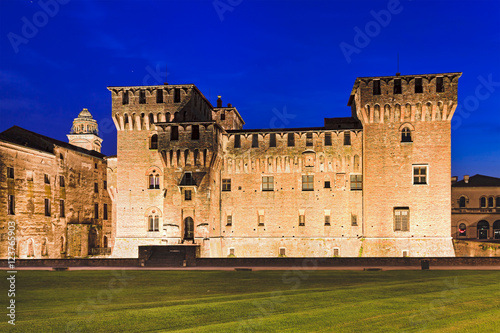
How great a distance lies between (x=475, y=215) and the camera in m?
61.1

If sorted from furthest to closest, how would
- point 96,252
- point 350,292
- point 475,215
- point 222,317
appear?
point 475,215
point 96,252
point 350,292
point 222,317

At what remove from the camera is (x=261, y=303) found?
1573cm

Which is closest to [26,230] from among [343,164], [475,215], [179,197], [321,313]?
[179,197]

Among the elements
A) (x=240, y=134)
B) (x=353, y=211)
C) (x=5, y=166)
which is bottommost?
(x=353, y=211)

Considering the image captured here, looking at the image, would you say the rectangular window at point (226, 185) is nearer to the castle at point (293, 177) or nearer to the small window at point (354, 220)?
the castle at point (293, 177)

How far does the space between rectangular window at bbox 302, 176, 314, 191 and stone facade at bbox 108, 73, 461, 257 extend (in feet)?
0.30

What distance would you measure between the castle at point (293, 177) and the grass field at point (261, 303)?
49.5ft

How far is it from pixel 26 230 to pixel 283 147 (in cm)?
2444

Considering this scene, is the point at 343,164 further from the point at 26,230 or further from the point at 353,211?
the point at 26,230

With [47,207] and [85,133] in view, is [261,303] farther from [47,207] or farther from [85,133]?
[85,133]

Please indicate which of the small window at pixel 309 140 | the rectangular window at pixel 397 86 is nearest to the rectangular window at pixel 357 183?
the small window at pixel 309 140

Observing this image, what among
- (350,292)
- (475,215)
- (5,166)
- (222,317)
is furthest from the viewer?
(475,215)

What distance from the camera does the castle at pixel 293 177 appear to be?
39.3 metres

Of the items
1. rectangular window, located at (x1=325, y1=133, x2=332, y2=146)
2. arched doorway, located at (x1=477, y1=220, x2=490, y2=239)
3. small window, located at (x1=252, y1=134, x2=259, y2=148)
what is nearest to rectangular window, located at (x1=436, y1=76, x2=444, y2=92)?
rectangular window, located at (x1=325, y1=133, x2=332, y2=146)
